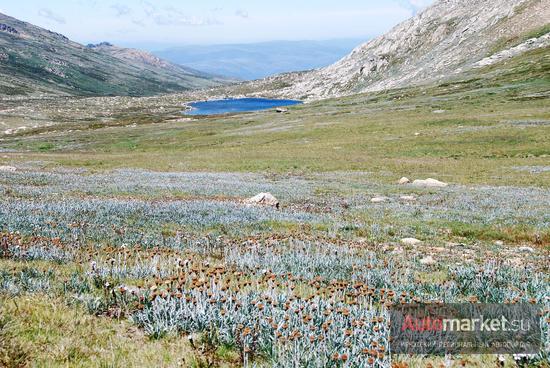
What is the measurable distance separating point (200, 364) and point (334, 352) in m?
1.47

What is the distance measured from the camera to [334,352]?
174 inches

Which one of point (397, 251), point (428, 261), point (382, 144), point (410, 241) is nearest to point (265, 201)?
point (410, 241)

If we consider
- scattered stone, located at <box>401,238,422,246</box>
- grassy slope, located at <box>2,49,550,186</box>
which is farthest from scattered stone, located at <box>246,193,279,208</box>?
grassy slope, located at <box>2,49,550,186</box>

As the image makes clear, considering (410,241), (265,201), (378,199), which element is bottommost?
(378,199)

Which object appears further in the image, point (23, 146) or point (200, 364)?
point (23, 146)

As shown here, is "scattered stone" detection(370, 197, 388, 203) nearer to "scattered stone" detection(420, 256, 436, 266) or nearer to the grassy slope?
"scattered stone" detection(420, 256, 436, 266)

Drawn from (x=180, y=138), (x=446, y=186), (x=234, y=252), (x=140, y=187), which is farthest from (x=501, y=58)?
(x=234, y=252)

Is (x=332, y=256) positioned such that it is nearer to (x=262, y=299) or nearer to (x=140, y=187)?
(x=262, y=299)

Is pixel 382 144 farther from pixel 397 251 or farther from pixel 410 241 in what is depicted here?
pixel 397 251

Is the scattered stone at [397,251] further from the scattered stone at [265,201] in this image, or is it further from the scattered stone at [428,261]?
the scattered stone at [265,201]

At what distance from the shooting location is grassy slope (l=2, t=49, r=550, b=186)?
49000 millimetres

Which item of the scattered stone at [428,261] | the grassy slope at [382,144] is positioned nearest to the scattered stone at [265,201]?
the scattered stone at [428,261]

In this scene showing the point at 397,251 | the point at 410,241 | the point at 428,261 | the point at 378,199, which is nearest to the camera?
the point at 428,261

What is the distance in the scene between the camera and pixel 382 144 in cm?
6594
